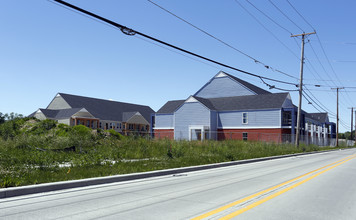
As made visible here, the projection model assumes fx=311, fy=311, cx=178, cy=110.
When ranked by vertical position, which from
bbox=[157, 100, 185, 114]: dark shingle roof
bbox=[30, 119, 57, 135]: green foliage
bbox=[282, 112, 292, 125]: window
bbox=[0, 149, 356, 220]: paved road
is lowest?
bbox=[0, 149, 356, 220]: paved road

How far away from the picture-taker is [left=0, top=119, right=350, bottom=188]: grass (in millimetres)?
9584

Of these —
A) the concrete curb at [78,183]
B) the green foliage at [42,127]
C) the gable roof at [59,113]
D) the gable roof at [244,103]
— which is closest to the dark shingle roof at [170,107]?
the gable roof at [244,103]

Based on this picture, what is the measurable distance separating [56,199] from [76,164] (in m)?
4.46

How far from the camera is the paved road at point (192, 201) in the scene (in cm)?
586

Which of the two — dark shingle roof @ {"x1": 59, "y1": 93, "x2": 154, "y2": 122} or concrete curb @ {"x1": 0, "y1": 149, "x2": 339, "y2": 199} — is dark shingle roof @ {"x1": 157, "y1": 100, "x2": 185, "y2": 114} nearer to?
dark shingle roof @ {"x1": 59, "y1": 93, "x2": 154, "y2": 122}

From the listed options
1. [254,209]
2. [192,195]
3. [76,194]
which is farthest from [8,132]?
[254,209]

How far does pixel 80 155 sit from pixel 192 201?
27.3ft

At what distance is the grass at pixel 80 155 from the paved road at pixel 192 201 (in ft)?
5.00

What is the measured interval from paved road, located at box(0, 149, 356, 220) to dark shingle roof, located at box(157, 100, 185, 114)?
36599mm

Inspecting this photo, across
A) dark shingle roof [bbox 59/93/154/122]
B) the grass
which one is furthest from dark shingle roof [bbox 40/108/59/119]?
the grass

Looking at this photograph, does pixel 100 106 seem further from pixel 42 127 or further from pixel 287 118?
pixel 42 127

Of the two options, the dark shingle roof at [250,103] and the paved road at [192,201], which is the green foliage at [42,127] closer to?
the paved road at [192,201]

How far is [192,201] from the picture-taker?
23.0 feet

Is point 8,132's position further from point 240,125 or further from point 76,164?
point 240,125
